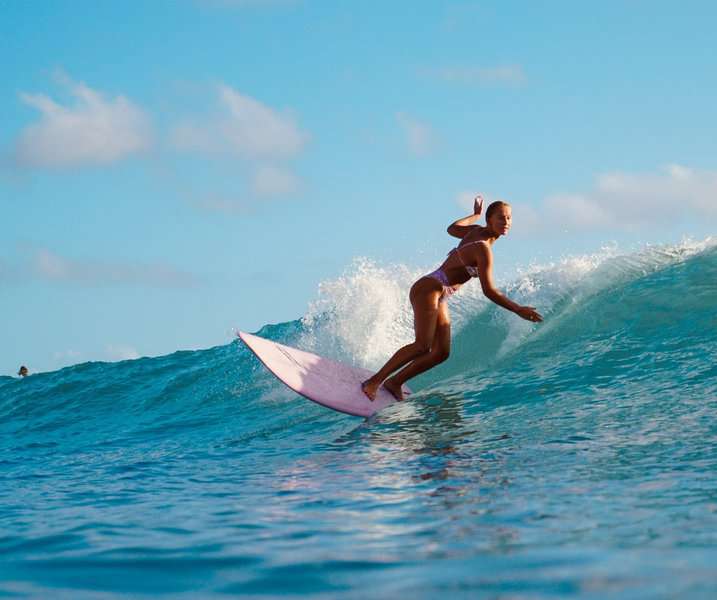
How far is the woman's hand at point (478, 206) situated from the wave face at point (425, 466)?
1758mm

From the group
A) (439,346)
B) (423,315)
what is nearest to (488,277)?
(423,315)

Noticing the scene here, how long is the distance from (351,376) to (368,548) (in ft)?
17.5

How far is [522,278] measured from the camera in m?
12.4

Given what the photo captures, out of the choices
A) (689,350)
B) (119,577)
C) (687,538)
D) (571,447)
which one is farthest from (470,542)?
(689,350)

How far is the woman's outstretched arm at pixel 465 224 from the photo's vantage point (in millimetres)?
7973

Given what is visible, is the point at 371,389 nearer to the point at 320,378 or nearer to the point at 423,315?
the point at 320,378

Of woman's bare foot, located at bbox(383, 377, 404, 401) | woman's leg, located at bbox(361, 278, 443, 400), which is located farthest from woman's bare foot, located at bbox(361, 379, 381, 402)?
woman's leg, located at bbox(361, 278, 443, 400)

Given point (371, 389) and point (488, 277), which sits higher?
point (488, 277)

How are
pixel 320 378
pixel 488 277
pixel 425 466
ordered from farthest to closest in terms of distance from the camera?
pixel 320 378 → pixel 488 277 → pixel 425 466

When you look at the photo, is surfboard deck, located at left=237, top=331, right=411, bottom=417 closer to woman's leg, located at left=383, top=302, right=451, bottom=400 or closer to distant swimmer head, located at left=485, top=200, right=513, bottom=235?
woman's leg, located at left=383, top=302, right=451, bottom=400

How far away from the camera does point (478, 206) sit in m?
8.10

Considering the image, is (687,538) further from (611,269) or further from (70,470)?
(611,269)

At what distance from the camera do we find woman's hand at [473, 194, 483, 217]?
26.5 feet

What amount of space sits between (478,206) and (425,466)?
11.0 feet
